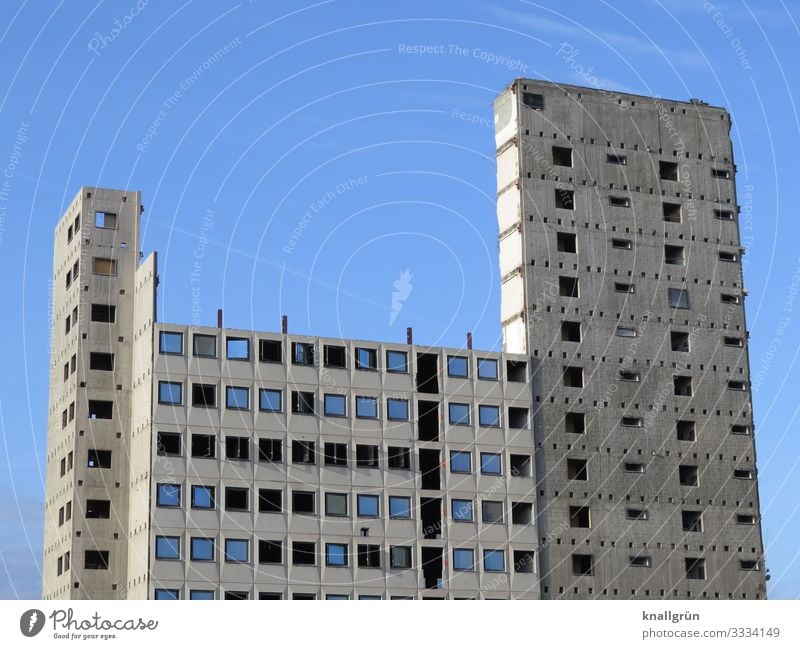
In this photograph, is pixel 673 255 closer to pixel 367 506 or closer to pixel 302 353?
pixel 302 353

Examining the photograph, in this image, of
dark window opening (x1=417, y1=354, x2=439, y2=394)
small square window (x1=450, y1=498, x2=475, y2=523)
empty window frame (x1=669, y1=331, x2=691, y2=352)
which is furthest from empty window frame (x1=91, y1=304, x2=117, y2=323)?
empty window frame (x1=669, y1=331, x2=691, y2=352)

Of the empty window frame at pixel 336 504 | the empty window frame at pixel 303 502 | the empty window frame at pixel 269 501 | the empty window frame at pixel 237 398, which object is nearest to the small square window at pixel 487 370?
the empty window frame at pixel 336 504

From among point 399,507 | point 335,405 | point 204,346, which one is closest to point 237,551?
point 399,507

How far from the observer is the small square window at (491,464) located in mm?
103125

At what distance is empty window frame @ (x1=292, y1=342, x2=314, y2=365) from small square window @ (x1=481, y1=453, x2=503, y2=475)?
12.3 m

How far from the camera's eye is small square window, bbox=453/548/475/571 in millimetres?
100562

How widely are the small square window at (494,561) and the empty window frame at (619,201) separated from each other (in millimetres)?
25118

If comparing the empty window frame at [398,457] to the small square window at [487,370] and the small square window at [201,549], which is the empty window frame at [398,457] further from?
the small square window at [201,549]

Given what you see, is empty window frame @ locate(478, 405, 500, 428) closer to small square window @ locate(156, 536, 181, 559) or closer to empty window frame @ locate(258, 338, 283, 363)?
empty window frame @ locate(258, 338, 283, 363)

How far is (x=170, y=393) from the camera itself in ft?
321

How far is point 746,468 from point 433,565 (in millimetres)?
22864

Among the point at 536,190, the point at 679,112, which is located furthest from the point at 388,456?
the point at 679,112

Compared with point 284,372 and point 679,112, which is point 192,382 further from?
point 679,112

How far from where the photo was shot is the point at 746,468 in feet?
358
